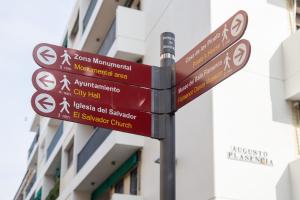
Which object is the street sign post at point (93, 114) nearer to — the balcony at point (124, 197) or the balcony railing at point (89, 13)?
the balcony at point (124, 197)

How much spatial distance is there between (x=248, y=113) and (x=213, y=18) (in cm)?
207

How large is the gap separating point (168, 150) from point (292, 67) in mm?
6380

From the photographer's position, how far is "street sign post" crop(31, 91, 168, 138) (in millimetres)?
6367

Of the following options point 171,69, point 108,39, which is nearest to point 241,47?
point 171,69

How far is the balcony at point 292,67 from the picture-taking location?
11.7 metres

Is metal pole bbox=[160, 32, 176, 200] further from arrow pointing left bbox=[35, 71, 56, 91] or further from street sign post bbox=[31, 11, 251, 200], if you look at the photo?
arrow pointing left bbox=[35, 71, 56, 91]

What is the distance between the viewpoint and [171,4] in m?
14.5

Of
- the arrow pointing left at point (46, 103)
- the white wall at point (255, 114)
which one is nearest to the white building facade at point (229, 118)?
the white wall at point (255, 114)

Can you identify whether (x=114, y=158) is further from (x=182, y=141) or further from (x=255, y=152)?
(x=255, y=152)

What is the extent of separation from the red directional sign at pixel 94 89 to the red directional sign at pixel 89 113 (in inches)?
2.2

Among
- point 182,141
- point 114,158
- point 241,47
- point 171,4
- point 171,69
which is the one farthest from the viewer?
point 114,158

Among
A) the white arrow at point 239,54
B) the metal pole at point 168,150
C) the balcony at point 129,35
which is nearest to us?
the white arrow at point 239,54

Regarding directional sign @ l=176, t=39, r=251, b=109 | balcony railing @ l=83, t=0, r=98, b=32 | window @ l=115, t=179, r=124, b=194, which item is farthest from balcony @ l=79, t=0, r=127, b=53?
directional sign @ l=176, t=39, r=251, b=109

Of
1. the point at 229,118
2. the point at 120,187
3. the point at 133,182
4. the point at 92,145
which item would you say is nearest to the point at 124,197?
the point at 133,182
